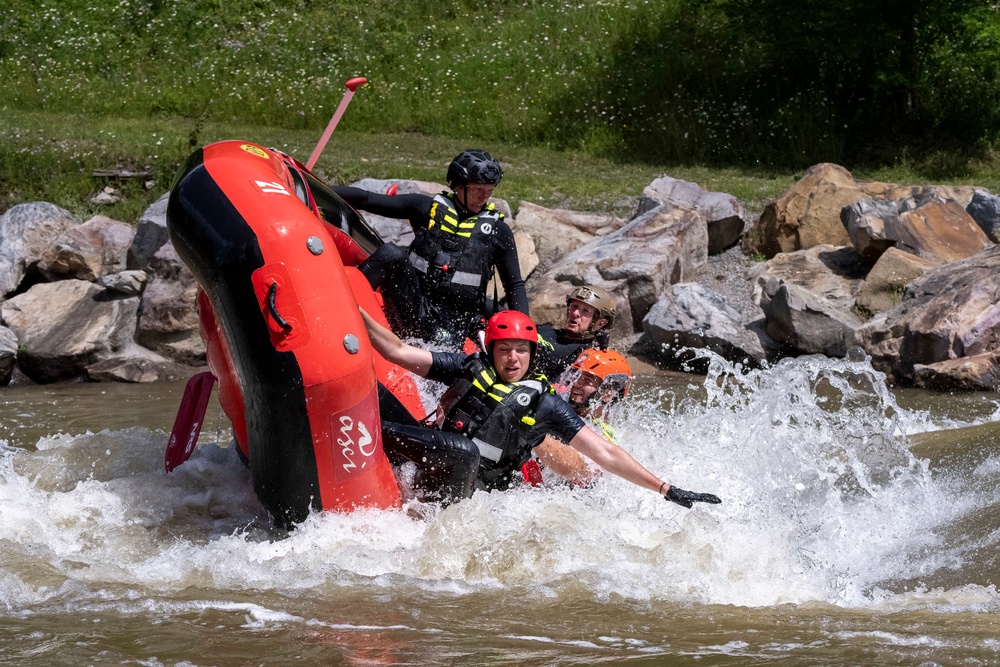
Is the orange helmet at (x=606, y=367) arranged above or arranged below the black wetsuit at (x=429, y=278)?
below

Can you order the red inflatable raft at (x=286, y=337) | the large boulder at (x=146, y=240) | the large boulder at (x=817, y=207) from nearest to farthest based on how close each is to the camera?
the red inflatable raft at (x=286, y=337), the large boulder at (x=146, y=240), the large boulder at (x=817, y=207)

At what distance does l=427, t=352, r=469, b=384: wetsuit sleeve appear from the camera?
5.57 m

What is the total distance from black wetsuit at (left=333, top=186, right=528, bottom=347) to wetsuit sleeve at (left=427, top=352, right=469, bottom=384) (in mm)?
702

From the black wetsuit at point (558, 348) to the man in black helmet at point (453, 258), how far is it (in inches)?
10.5

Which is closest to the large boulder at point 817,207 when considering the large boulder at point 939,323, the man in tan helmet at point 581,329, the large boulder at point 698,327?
the large boulder at point 698,327

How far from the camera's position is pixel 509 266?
21.2 feet

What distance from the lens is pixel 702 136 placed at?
15.8 meters

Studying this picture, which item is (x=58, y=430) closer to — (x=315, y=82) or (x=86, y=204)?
(x=86, y=204)

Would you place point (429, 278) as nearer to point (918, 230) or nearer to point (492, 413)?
point (492, 413)

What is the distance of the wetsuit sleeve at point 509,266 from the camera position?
252 inches

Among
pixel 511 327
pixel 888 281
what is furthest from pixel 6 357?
pixel 888 281

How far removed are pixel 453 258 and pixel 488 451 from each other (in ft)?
4.15

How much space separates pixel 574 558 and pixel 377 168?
8889 mm

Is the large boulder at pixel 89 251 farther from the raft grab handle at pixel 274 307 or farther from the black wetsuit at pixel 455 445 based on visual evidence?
the raft grab handle at pixel 274 307
